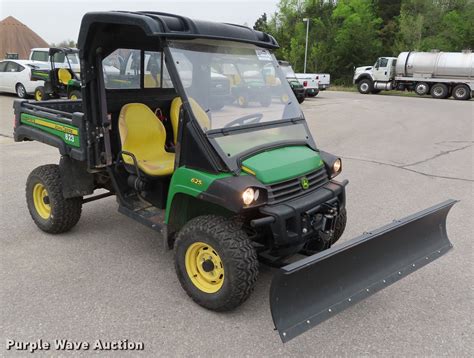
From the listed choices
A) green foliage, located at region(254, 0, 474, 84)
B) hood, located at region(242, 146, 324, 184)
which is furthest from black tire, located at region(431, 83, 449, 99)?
hood, located at region(242, 146, 324, 184)

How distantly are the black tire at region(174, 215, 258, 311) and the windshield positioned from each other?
727 millimetres

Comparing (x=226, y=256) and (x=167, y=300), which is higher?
(x=226, y=256)

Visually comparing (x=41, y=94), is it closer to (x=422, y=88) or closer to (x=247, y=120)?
(x=247, y=120)

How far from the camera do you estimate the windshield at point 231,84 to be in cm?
329

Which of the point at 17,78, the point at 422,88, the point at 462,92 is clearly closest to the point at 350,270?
the point at 17,78

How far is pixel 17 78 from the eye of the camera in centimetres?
1606

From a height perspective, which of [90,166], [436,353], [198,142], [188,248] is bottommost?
[436,353]

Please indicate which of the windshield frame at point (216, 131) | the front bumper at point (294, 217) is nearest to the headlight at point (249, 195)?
the front bumper at point (294, 217)

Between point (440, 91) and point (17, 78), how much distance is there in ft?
74.2

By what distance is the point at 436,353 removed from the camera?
2.79m

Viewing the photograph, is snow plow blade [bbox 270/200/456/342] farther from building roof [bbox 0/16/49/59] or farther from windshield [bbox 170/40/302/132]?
building roof [bbox 0/16/49/59]

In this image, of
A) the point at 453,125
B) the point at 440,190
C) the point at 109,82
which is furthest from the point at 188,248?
the point at 453,125

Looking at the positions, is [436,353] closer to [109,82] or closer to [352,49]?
[109,82]

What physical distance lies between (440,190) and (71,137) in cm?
515
